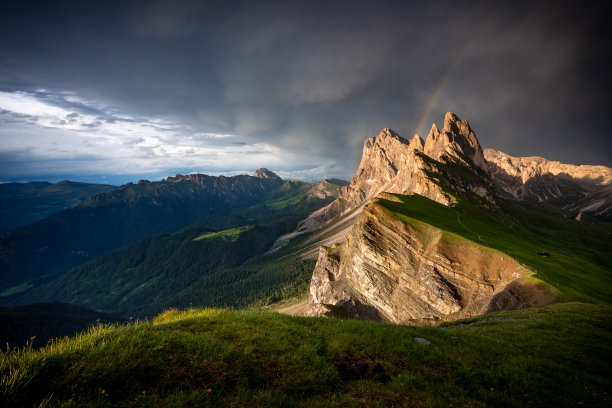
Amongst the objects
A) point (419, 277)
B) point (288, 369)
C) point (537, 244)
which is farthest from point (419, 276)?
point (537, 244)

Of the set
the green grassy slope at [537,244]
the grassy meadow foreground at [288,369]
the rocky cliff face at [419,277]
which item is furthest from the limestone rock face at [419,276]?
the grassy meadow foreground at [288,369]

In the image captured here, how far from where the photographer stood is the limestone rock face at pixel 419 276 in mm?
37031

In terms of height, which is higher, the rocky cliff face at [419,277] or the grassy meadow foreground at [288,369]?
the grassy meadow foreground at [288,369]

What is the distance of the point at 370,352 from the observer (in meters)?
9.46

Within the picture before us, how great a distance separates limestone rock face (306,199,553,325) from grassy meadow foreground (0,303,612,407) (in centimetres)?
2287

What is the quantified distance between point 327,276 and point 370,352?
80819mm

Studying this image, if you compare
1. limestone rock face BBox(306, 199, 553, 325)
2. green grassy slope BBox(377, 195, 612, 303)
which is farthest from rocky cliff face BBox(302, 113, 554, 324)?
green grassy slope BBox(377, 195, 612, 303)

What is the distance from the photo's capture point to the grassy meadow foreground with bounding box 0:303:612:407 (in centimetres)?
568

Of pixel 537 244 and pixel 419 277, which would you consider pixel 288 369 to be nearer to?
pixel 419 277

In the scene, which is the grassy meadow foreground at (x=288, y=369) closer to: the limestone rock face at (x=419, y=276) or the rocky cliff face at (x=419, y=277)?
the limestone rock face at (x=419, y=276)

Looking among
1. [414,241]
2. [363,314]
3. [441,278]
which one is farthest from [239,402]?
[363,314]

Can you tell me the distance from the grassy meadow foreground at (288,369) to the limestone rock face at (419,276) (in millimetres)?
22875

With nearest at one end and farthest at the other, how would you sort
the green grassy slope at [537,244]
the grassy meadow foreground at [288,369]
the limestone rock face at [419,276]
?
the grassy meadow foreground at [288,369] → the green grassy slope at [537,244] → the limestone rock face at [419,276]

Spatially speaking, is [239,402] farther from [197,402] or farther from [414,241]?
[414,241]
